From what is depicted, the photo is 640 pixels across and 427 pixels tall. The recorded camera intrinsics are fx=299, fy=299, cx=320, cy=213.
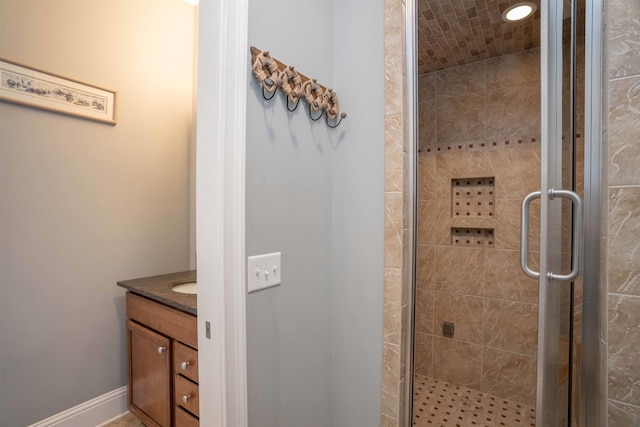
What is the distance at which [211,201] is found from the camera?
0.91 m

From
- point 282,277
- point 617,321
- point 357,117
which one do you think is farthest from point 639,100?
point 282,277

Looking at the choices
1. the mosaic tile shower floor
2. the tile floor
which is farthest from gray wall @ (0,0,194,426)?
the mosaic tile shower floor

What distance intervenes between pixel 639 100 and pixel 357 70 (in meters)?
0.91

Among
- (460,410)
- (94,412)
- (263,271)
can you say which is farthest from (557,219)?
(94,412)

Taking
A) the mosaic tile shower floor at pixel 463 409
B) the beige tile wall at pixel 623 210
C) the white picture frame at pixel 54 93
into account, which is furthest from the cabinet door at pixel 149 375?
the beige tile wall at pixel 623 210

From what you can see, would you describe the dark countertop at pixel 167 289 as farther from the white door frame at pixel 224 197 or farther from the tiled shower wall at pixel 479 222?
the tiled shower wall at pixel 479 222

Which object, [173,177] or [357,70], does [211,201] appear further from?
[173,177]

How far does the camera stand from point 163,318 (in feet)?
4.86

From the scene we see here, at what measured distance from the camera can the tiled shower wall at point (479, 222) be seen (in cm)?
198

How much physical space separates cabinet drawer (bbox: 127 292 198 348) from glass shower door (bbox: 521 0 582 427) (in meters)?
1.30

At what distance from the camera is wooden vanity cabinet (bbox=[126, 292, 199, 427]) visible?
135cm

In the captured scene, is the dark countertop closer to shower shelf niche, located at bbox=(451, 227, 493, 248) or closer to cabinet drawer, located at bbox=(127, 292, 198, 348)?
cabinet drawer, located at bbox=(127, 292, 198, 348)

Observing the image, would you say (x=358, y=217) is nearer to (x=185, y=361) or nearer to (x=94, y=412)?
(x=185, y=361)

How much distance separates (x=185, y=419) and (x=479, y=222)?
2.12 metres
